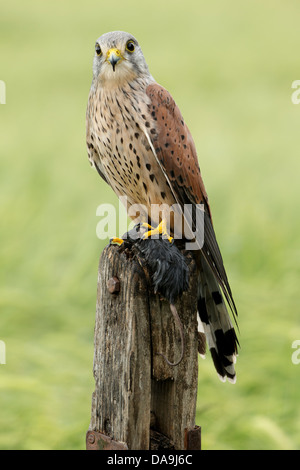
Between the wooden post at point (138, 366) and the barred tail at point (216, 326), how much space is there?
58cm

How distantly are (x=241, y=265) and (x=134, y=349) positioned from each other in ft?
16.3

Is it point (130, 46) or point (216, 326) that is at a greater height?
point (130, 46)

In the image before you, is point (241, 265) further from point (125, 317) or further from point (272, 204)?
point (125, 317)

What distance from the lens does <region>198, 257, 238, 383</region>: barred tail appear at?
374 cm

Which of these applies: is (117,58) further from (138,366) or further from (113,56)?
(138,366)

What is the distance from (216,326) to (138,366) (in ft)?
2.90

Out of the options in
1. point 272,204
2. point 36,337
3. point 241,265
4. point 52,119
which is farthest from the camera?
point 52,119

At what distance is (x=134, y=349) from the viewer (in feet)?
9.82

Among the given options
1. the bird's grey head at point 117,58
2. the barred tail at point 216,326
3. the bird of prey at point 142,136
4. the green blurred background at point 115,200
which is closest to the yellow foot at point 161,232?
the bird of prey at point 142,136

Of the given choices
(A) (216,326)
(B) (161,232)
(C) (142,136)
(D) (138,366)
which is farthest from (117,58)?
(D) (138,366)

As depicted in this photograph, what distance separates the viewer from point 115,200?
866 cm

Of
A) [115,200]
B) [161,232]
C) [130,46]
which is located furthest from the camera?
[115,200]

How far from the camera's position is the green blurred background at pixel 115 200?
5.84 metres

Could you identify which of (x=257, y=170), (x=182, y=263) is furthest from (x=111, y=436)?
(x=257, y=170)
